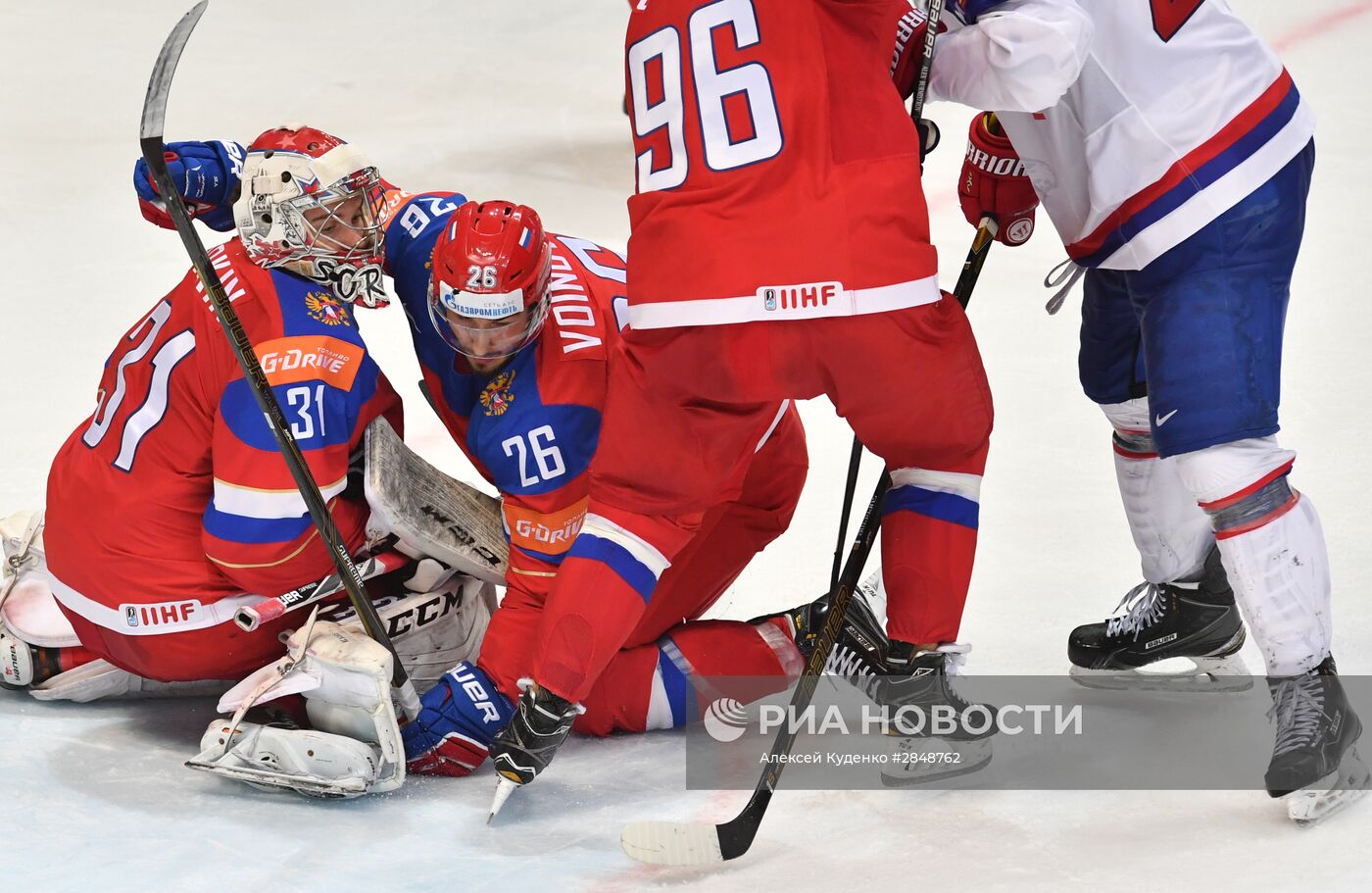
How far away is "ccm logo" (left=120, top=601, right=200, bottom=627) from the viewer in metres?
2.68

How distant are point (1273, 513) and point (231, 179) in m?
1.81

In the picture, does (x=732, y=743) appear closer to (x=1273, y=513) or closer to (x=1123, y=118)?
(x=1273, y=513)

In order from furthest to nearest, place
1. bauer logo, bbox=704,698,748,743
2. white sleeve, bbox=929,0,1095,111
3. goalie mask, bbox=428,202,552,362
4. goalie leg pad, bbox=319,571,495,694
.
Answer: goalie leg pad, bbox=319,571,495,694 < bauer logo, bbox=704,698,748,743 < goalie mask, bbox=428,202,552,362 < white sleeve, bbox=929,0,1095,111

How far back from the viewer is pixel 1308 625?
227 centimetres

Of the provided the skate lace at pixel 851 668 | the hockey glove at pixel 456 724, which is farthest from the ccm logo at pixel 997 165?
the hockey glove at pixel 456 724

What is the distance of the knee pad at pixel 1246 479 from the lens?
87.7 inches

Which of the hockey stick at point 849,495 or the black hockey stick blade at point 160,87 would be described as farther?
the hockey stick at point 849,495

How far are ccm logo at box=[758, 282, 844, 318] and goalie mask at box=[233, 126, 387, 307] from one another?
0.76m

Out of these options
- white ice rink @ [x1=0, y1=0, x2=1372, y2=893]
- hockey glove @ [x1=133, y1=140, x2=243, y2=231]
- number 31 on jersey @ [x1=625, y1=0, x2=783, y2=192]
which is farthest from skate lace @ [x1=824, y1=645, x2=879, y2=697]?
hockey glove @ [x1=133, y1=140, x2=243, y2=231]

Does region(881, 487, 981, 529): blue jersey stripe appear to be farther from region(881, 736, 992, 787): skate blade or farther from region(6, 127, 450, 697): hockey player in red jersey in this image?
region(6, 127, 450, 697): hockey player in red jersey

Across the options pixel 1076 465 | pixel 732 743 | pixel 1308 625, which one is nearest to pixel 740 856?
pixel 732 743

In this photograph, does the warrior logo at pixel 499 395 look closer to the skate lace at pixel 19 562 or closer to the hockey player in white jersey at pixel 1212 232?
the hockey player in white jersey at pixel 1212 232

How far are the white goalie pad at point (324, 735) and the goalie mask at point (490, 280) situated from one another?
0.51 metres

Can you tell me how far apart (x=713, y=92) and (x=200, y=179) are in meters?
1.06
